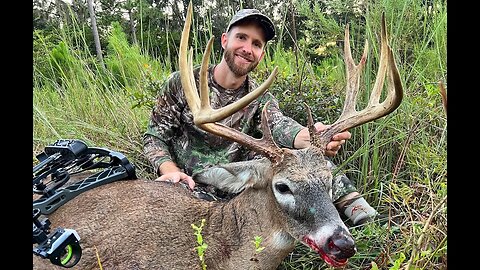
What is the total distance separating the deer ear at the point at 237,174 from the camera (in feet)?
10.5

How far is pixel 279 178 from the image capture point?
10.0ft

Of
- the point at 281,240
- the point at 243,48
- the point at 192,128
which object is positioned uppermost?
the point at 243,48

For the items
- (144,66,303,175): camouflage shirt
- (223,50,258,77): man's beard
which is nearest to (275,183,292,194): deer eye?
(144,66,303,175): camouflage shirt

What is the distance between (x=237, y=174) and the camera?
3.24 meters

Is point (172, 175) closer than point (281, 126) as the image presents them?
Yes

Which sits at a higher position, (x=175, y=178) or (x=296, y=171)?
(x=296, y=171)

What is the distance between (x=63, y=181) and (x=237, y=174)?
3.34 ft

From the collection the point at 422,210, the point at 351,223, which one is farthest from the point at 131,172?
the point at 422,210

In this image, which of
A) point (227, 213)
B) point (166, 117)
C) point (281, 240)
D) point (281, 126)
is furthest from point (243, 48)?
point (281, 240)

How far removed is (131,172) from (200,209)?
571 mm

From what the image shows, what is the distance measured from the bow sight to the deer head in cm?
72

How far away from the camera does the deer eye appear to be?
3.01 meters

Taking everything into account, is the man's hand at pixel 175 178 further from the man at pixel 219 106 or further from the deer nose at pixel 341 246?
the deer nose at pixel 341 246

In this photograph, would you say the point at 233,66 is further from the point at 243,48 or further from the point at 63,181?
the point at 63,181
